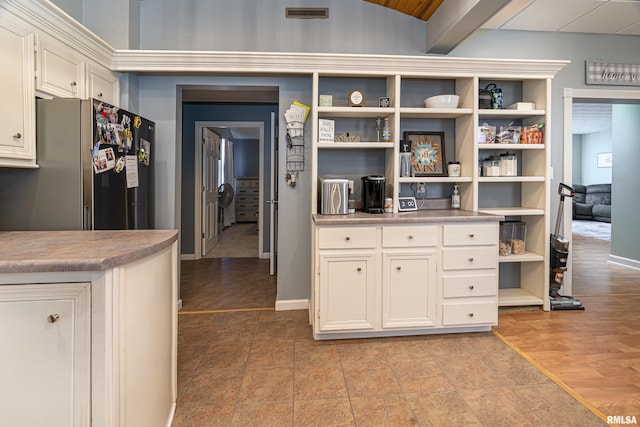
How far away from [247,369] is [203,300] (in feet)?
4.64

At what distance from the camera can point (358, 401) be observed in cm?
175

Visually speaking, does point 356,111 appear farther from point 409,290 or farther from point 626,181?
point 626,181

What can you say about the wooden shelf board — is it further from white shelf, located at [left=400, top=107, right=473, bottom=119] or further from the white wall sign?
the white wall sign

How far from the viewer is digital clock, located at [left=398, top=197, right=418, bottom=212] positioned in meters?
2.81

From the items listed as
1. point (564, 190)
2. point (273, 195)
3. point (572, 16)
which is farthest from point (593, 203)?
point (273, 195)

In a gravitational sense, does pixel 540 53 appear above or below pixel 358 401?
above

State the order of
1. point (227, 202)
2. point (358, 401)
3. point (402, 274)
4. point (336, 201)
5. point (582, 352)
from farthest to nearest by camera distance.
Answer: point (227, 202) < point (336, 201) < point (402, 274) < point (582, 352) < point (358, 401)

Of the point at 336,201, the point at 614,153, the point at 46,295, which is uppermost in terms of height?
the point at 614,153

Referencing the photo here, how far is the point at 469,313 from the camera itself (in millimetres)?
2469

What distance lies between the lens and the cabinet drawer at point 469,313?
96.2 inches

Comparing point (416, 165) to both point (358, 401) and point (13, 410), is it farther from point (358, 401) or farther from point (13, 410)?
point (13, 410)

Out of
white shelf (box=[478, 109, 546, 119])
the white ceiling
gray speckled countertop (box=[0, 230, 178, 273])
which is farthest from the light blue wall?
gray speckled countertop (box=[0, 230, 178, 273])

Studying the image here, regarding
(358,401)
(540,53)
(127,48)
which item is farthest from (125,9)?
(540,53)

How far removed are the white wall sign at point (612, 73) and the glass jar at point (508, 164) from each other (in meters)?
1.24
